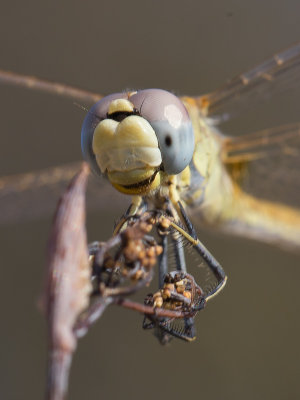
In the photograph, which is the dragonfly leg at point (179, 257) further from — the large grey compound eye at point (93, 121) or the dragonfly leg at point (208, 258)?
the large grey compound eye at point (93, 121)

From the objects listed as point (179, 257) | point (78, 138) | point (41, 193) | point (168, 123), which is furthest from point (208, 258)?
point (78, 138)

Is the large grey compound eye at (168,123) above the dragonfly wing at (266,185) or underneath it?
above

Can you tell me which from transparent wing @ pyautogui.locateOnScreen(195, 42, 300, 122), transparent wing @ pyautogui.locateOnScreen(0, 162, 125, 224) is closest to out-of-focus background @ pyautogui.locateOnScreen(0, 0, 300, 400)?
transparent wing @ pyautogui.locateOnScreen(0, 162, 125, 224)

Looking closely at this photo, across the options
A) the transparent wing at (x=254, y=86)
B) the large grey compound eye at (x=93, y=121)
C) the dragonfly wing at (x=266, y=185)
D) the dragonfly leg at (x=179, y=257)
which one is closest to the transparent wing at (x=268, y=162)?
the dragonfly wing at (x=266, y=185)

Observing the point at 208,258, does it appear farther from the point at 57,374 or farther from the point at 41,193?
the point at 41,193

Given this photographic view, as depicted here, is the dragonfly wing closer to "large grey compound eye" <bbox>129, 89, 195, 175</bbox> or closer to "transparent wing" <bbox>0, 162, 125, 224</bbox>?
"transparent wing" <bbox>0, 162, 125, 224</bbox>

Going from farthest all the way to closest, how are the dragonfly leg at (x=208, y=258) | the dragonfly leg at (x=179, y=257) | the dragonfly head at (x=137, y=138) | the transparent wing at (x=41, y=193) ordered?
the transparent wing at (x=41, y=193) → the dragonfly leg at (x=179, y=257) → the dragonfly leg at (x=208, y=258) → the dragonfly head at (x=137, y=138)
